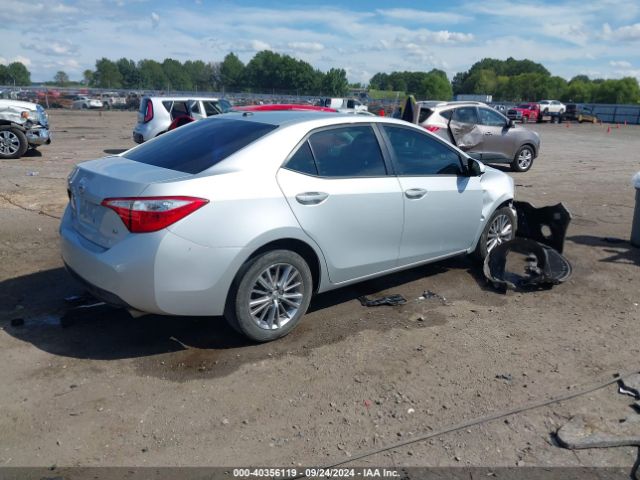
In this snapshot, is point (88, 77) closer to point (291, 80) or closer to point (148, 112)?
point (291, 80)

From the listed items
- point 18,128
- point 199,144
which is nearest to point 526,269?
point 199,144

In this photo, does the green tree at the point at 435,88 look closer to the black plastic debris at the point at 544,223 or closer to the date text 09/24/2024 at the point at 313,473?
the black plastic debris at the point at 544,223

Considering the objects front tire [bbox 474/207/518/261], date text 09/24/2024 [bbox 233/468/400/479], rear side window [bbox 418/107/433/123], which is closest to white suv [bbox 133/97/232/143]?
rear side window [bbox 418/107/433/123]

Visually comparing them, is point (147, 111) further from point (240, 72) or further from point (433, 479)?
point (240, 72)

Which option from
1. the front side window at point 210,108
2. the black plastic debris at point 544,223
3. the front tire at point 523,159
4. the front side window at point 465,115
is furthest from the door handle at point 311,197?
the front side window at point 210,108

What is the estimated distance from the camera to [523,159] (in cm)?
1484

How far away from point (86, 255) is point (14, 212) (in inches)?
203

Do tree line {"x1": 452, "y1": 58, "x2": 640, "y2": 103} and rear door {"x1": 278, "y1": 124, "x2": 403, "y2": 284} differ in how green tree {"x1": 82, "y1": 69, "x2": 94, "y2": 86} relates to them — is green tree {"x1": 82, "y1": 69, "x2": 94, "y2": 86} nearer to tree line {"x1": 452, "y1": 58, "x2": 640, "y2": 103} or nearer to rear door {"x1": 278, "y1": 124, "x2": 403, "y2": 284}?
tree line {"x1": 452, "y1": 58, "x2": 640, "y2": 103}

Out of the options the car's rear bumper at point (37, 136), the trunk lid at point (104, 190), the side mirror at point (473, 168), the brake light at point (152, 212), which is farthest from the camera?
the car's rear bumper at point (37, 136)

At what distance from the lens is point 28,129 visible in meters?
13.9

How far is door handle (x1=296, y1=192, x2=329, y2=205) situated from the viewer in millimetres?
4230

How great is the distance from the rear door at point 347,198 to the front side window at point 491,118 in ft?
33.4

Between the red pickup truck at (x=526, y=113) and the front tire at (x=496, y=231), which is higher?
the red pickup truck at (x=526, y=113)

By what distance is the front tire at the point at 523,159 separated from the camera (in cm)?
1461
